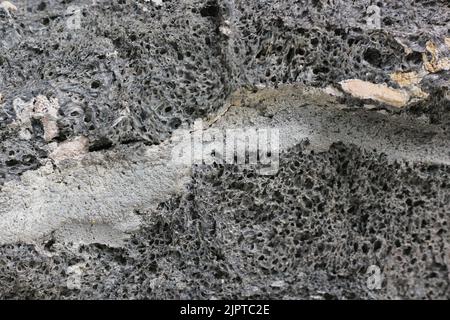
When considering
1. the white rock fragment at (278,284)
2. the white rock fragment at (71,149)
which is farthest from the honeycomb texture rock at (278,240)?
the white rock fragment at (71,149)

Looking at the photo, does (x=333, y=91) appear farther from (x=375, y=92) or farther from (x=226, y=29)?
(x=226, y=29)

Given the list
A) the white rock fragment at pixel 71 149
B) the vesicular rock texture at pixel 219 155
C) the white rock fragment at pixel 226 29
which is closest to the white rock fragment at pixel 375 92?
the vesicular rock texture at pixel 219 155

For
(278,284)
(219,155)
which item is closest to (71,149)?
(219,155)

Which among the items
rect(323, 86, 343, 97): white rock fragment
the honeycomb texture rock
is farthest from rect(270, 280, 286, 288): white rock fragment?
rect(323, 86, 343, 97): white rock fragment

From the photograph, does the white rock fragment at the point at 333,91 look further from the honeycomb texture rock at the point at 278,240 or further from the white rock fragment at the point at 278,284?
the white rock fragment at the point at 278,284

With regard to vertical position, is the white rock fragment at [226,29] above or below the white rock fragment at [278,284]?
above

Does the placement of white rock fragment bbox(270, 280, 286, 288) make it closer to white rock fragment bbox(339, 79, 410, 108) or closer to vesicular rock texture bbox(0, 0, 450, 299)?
vesicular rock texture bbox(0, 0, 450, 299)

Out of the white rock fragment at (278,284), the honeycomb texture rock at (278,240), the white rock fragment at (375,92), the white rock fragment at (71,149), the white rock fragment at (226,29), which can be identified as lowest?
the white rock fragment at (278,284)

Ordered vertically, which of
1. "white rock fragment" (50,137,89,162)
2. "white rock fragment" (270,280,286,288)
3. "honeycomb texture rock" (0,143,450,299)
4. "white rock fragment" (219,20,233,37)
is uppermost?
"white rock fragment" (219,20,233,37)
